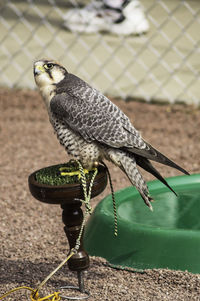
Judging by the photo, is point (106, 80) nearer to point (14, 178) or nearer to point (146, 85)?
point (146, 85)

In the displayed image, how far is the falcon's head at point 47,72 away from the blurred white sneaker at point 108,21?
163 inches

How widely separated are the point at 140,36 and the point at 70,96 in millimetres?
4310

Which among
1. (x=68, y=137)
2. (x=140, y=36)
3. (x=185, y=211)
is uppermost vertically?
(x=68, y=137)

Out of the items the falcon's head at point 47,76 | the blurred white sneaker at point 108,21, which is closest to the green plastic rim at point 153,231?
the falcon's head at point 47,76

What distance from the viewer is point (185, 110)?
4.40m

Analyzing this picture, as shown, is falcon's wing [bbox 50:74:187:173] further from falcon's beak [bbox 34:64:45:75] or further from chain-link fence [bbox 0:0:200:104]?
chain-link fence [bbox 0:0:200:104]

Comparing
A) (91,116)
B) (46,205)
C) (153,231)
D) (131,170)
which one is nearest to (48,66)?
(91,116)

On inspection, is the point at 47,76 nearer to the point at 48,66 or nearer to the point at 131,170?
the point at 48,66

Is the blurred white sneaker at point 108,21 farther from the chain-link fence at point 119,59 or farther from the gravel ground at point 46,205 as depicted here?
the gravel ground at point 46,205

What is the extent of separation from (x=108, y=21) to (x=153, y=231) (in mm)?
4379

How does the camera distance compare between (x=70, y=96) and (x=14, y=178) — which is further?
(x=14, y=178)

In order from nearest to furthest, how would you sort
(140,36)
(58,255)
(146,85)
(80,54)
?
(58,255), (146,85), (80,54), (140,36)

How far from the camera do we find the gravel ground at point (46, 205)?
2.04 meters

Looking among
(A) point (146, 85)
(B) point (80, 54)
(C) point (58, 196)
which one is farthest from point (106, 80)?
(C) point (58, 196)
